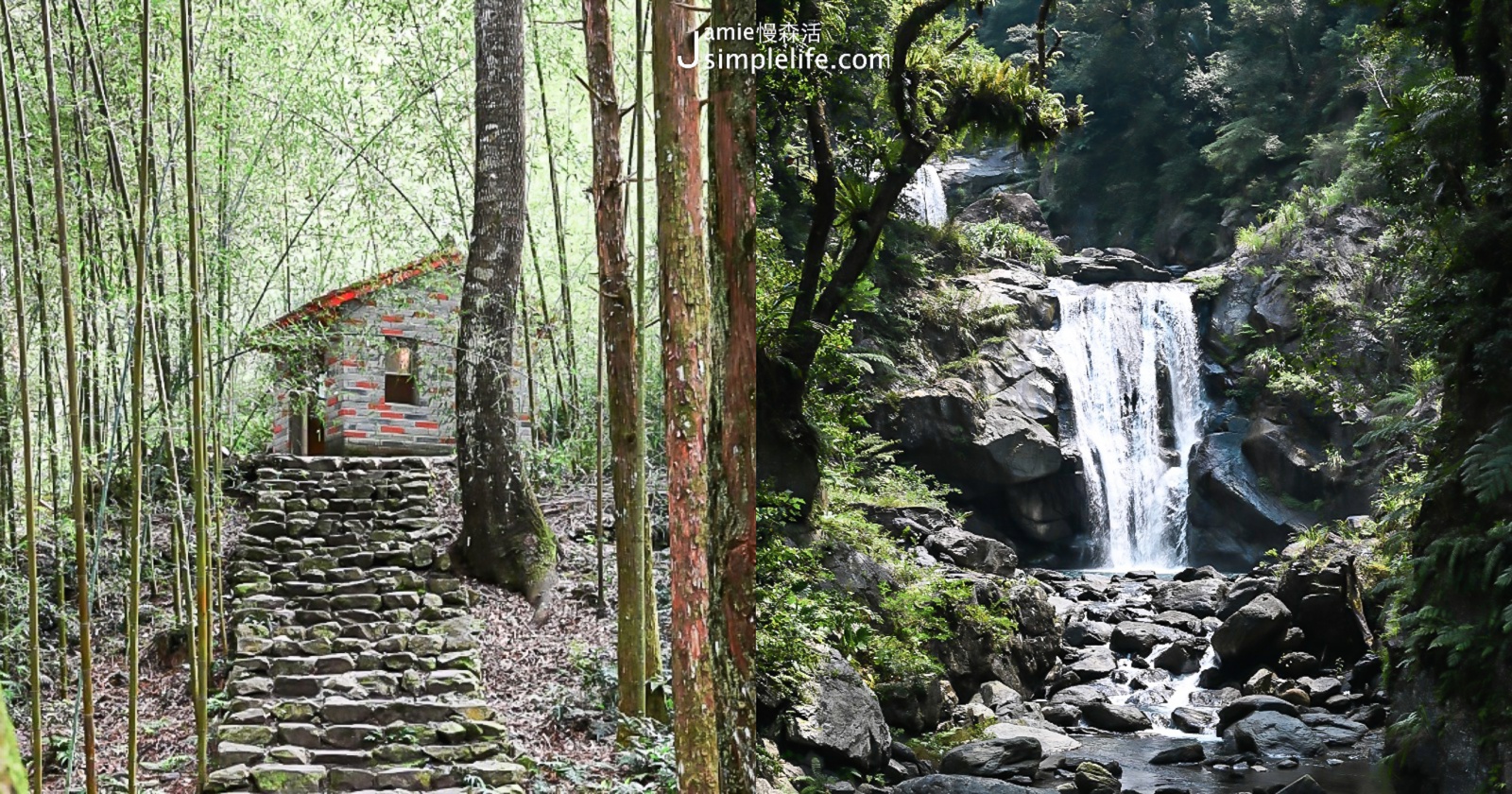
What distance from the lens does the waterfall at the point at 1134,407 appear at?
1966 centimetres

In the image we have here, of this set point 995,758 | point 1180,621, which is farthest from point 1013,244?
point 995,758

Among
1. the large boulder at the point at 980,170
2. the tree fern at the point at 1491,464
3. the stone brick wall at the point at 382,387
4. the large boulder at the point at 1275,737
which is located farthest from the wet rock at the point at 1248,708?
the large boulder at the point at 980,170

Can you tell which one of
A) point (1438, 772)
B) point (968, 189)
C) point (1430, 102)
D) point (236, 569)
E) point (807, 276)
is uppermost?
point (968, 189)

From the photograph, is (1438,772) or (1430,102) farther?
(1430,102)

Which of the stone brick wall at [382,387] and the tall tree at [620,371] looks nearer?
the tall tree at [620,371]

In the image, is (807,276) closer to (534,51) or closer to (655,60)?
(534,51)

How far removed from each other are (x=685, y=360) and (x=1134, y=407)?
17755 millimetres

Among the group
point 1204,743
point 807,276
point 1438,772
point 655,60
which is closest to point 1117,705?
point 1204,743

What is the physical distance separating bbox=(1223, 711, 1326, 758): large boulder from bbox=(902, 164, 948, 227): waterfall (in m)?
12.9

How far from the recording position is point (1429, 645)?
680cm

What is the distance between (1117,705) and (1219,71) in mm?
20062

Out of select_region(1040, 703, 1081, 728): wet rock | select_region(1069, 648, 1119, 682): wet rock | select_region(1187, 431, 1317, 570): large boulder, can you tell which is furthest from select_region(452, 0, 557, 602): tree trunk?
select_region(1187, 431, 1317, 570): large boulder

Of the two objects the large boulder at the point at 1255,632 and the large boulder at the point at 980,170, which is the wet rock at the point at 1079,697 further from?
the large boulder at the point at 980,170

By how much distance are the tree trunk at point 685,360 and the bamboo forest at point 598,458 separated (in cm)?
2
